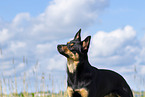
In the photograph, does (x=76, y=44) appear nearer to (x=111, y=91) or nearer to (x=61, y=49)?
(x=61, y=49)

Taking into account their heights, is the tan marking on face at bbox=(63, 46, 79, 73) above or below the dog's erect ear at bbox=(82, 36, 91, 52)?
below

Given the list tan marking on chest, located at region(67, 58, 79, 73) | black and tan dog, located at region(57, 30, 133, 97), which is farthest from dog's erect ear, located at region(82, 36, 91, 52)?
tan marking on chest, located at region(67, 58, 79, 73)

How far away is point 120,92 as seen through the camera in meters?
4.64

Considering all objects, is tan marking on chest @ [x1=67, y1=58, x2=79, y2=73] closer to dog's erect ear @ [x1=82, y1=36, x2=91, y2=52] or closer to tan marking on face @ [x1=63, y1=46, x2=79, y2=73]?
tan marking on face @ [x1=63, y1=46, x2=79, y2=73]

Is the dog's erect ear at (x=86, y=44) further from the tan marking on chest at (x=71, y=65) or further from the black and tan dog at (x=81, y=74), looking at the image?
the tan marking on chest at (x=71, y=65)

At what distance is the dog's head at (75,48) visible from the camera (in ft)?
12.7

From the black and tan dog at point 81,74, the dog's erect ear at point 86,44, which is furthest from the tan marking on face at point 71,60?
the dog's erect ear at point 86,44

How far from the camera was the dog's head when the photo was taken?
3.87m

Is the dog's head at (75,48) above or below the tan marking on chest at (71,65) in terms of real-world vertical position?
above

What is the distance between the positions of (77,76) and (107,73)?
0.79 m

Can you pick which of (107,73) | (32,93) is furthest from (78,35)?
(32,93)

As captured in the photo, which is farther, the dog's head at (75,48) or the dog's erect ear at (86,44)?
the dog's erect ear at (86,44)

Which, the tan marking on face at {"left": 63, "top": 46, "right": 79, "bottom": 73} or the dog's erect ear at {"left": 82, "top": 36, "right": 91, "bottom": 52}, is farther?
the dog's erect ear at {"left": 82, "top": 36, "right": 91, "bottom": 52}

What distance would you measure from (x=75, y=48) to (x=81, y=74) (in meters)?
0.49
